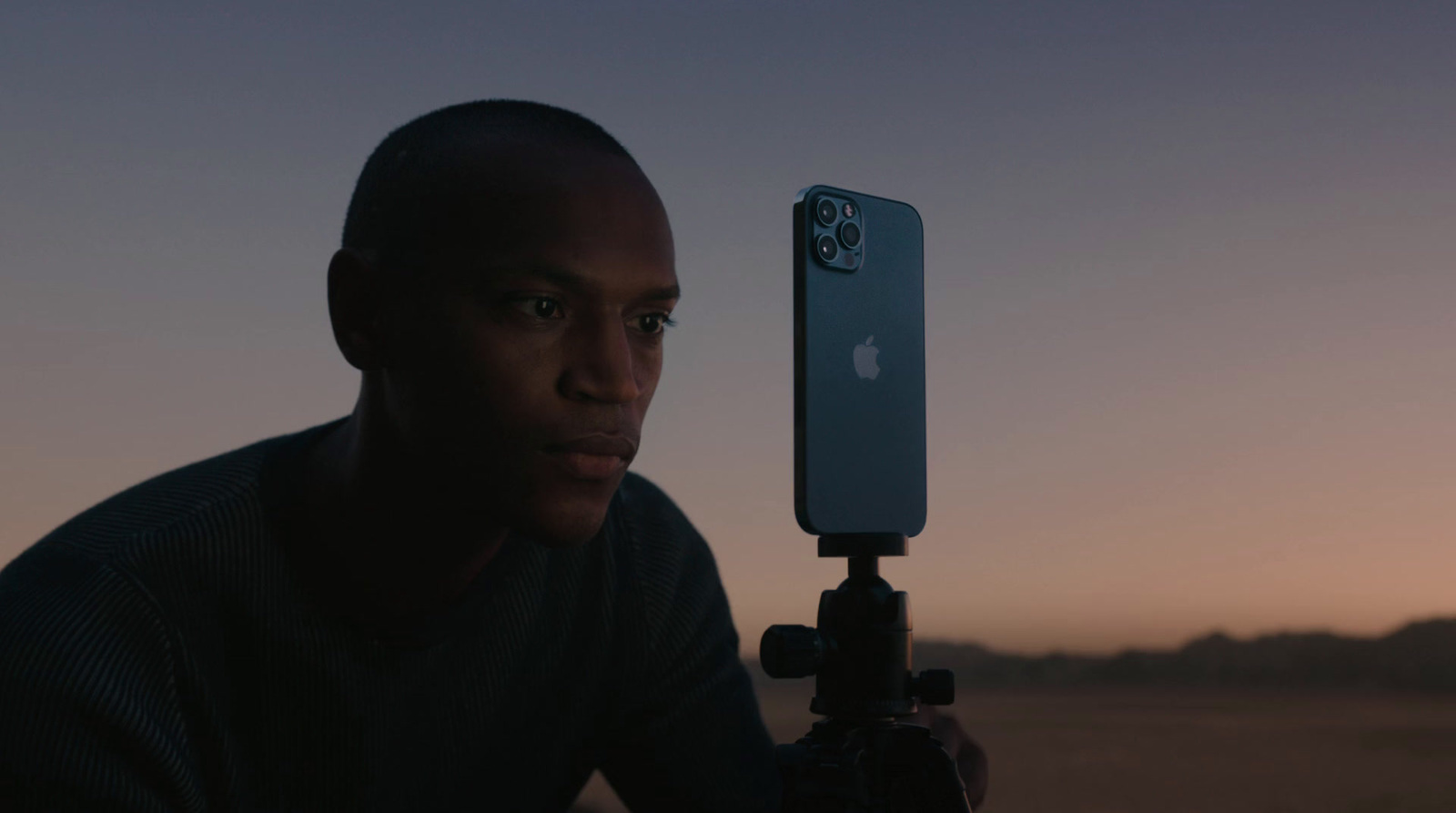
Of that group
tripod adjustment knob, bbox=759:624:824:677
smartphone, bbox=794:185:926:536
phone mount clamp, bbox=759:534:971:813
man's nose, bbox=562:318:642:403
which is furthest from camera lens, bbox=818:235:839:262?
tripod adjustment knob, bbox=759:624:824:677

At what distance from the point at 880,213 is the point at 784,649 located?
84cm

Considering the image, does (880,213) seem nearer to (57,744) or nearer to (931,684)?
(931,684)

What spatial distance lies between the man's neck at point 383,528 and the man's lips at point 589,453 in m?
0.32

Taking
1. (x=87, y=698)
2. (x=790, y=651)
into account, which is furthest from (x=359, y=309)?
(x=790, y=651)

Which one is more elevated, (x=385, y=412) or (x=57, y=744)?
(x=385, y=412)

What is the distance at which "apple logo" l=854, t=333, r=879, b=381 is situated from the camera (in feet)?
7.25

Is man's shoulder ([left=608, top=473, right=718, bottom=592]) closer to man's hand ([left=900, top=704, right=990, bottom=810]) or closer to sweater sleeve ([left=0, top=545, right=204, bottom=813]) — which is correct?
man's hand ([left=900, top=704, right=990, bottom=810])

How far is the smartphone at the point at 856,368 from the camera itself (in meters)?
2.13

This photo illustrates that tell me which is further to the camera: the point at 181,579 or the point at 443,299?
the point at 181,579

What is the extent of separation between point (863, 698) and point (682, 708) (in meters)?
0.98

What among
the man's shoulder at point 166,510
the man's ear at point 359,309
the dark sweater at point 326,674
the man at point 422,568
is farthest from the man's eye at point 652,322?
the man's shoulder at point 166,510

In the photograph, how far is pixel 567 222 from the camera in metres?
2.16

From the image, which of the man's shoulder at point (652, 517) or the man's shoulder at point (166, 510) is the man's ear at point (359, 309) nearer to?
the man's shoulder at point (166, 510)

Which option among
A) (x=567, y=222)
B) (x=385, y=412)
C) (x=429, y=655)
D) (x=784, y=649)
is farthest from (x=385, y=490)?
(x=784, y=649)
